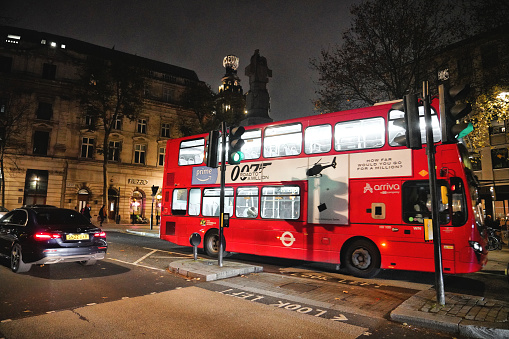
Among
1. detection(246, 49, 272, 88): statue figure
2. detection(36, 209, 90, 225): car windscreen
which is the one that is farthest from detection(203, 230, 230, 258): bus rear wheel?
detection(246, 49, 272, 88): statue figure

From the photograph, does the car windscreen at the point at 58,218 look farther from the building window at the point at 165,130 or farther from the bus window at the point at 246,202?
the building window at the point at 165,130

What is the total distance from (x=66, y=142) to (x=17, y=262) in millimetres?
29774

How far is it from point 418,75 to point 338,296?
15442 millimetres

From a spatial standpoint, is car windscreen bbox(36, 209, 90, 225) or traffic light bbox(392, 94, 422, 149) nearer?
traffic light bbox(392, 94, 422, 149)

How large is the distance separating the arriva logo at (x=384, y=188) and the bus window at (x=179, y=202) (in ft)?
23.7

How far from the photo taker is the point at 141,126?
3847cm

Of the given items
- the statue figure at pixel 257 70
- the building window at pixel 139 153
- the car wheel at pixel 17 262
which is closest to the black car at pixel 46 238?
the car wheel at pixel 17 262

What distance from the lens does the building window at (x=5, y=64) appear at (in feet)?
104

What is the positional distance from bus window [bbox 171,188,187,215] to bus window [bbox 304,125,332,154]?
18.4ft

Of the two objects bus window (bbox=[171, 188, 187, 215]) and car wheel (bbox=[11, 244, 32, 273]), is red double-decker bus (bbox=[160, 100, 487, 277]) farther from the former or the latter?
car wheel (bbox=[11, 244, 32, 273])

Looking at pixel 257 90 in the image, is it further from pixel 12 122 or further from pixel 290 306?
pixel 12 122

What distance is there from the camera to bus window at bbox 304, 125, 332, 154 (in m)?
9.53

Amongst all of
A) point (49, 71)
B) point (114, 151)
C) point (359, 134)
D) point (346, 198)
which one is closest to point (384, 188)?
point (346, 198)

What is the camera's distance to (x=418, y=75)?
57.9 feet
